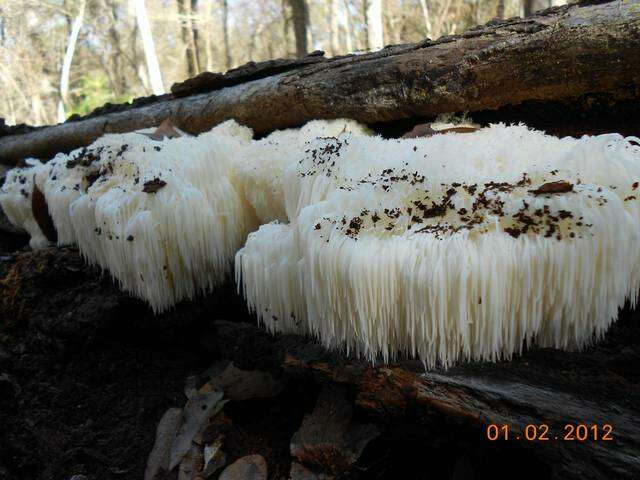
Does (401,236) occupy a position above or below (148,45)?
below

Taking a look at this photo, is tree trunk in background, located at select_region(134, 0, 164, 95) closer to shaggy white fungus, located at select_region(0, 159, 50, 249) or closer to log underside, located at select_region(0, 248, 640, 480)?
shaggy white fungus, located at select_region(0, 159, 50, 249)

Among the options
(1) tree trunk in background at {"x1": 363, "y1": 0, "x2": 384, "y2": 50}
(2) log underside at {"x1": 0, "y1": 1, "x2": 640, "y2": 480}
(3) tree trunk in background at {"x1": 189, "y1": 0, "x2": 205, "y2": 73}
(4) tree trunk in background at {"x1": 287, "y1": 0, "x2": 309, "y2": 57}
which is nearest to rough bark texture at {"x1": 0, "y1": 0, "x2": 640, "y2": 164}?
(2) log underside at {"x1": 0, "y1": 1, "x2": 640, "y2": 480}

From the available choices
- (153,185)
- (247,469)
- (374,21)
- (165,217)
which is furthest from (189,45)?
(247,469)

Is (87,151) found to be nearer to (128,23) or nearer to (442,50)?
(442,50)

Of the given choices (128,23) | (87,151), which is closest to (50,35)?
(128,23)

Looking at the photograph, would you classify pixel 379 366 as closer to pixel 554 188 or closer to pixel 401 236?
pixel 401 236

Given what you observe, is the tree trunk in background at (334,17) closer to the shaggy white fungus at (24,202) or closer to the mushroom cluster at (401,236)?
the shaggy white fungus at (24,202)
